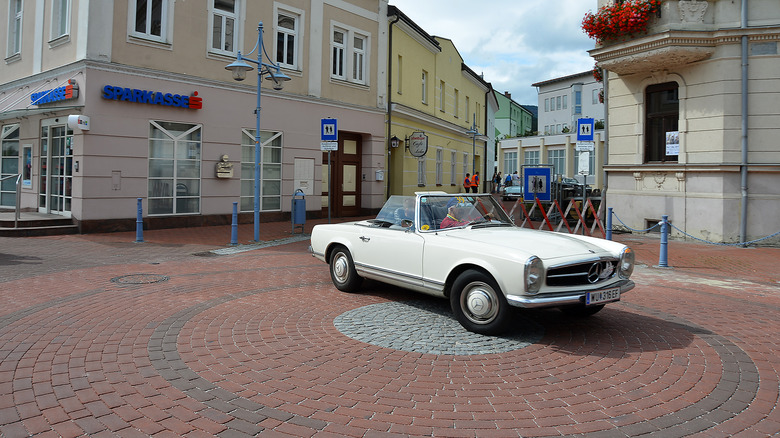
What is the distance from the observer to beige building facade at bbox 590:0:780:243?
42.7ft

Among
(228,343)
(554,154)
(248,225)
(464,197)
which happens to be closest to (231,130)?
(248,225)

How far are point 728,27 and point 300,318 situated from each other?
43.2 ft

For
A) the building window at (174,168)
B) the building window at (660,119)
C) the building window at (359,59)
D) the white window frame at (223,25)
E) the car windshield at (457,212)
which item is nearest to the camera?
the car windshield at (457,212)

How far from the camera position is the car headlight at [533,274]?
4.76 meters

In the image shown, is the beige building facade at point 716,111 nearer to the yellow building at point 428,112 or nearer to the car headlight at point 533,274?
the yellow building at point 428,112

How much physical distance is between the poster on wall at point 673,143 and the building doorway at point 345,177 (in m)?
10.8

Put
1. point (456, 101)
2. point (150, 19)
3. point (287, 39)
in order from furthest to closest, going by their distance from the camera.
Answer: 1. point (456, 101)
2. point (287, 39)
3. point (150, 19)

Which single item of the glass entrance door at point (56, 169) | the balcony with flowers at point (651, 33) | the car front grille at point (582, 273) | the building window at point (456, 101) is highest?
the building window at point (456, 101)

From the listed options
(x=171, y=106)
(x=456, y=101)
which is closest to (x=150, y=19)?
(x=171, y=106)

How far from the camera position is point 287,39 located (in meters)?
17.8

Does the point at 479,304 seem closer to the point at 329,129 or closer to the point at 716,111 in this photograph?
the point at 329,129

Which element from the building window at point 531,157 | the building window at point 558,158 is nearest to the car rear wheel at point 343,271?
the building window at point 558,158

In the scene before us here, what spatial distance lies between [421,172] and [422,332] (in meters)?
20.6

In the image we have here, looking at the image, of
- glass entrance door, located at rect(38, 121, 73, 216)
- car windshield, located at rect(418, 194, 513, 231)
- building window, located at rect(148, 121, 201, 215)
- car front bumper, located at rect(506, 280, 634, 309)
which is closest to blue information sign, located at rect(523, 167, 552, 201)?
building window, located at rect(148, 121, 201, 215)
